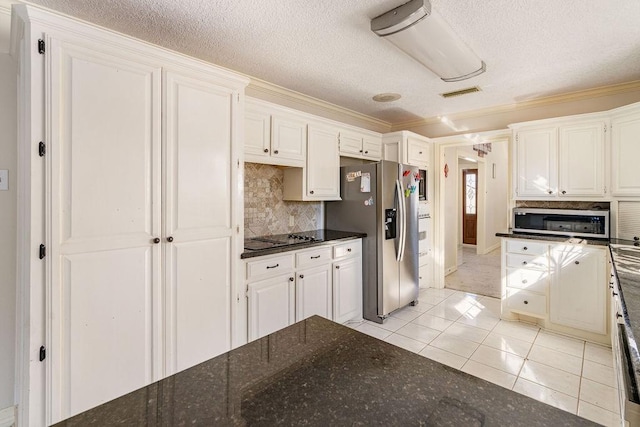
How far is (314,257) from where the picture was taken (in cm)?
288

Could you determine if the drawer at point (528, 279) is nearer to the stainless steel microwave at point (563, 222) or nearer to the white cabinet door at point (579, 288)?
the white cabinet door at point (579, 288)

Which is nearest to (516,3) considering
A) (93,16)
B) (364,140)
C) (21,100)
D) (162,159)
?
(364,140)

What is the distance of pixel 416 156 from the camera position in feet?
13.7

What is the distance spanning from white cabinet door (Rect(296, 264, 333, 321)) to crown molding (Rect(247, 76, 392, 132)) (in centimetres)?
184

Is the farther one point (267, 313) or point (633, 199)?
point (633, 199)

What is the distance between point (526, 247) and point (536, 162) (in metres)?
0.94

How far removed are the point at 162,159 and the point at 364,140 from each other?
2.50 meters

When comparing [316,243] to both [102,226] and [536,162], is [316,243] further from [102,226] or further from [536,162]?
[536,162]

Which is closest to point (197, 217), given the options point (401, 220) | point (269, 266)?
point (269, 266)

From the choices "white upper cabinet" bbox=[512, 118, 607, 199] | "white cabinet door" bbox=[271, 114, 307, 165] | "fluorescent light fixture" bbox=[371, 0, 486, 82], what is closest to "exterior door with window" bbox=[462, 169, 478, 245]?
"white upper cabinet" bbox=[512, 118, 607, 199]

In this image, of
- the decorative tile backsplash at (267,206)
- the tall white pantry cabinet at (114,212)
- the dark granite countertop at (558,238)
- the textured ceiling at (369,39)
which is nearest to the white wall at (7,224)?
the tall white pantry cabinet at (114,212)

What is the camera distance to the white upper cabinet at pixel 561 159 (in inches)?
119

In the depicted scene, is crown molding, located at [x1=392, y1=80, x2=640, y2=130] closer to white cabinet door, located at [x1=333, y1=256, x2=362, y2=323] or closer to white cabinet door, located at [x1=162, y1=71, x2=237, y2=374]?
white cabinet door, located at [x1=333, y1=256, x2=362, y2=323]

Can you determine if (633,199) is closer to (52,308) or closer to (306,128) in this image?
(306,128)
